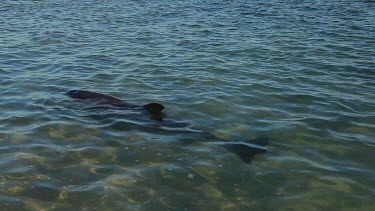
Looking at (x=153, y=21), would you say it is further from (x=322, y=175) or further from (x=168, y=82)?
(x=322, y=175)

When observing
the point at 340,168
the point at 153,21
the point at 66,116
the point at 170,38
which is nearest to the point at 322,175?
the point at 340,168

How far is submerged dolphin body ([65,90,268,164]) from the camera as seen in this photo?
844 centimetres

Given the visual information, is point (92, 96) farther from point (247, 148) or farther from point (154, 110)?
point (247, 148)

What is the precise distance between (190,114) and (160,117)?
813 millimetres

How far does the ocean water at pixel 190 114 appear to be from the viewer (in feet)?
23.6

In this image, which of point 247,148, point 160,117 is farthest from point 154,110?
point 247,148

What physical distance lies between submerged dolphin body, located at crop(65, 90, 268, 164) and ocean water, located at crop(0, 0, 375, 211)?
0.20m

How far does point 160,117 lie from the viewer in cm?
987

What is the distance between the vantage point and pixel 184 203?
6840 mm

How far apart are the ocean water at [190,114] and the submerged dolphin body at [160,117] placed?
0.20 metres

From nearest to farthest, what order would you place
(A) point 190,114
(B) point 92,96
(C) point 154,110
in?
1. (C) point 154,110
2. (A) point 190,114
3. (B) point 92,96

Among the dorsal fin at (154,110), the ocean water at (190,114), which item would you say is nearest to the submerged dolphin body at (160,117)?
the dorsal fin at (154,110)

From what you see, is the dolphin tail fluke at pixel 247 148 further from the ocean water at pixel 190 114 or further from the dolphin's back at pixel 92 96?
the dolphin's back at pixel 92 96

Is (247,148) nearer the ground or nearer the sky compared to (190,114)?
nearer the sky
